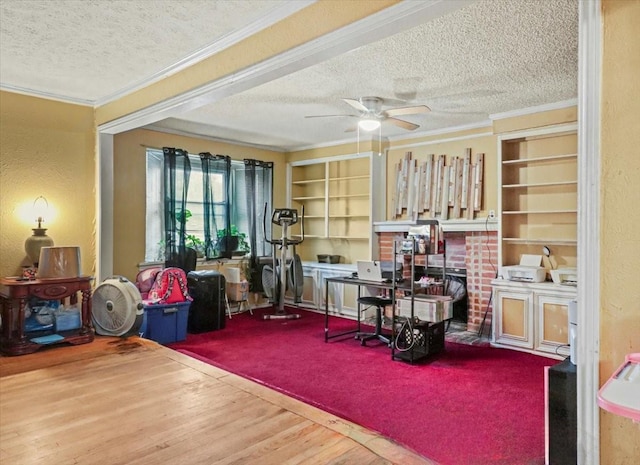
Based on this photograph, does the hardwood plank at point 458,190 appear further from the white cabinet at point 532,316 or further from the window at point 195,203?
the window at point 195,203

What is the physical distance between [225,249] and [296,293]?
1264 millimetres

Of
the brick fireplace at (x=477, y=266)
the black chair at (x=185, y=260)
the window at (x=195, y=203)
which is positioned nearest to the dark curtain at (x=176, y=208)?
the black chair at (x=185, y=260)

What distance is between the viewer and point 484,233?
5.39 m

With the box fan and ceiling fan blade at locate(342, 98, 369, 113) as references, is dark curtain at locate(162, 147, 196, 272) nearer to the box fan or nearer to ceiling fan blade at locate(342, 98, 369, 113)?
the box fan

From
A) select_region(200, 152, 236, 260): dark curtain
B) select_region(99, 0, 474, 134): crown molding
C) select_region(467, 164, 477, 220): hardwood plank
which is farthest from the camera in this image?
select_region(200, 152, 236, 260): dark curtain

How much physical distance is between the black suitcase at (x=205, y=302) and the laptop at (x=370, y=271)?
196cm

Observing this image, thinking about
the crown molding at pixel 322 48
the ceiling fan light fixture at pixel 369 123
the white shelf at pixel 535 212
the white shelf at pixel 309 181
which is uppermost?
the ceiling fan light fixture at pixel 369 123

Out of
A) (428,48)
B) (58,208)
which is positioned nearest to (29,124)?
(58,208)

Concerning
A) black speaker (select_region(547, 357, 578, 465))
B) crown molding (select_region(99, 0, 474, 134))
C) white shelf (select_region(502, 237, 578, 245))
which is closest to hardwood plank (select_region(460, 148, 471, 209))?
white shelf (select_region(502, 237, 578, 245))

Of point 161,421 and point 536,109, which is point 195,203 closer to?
point 161,421

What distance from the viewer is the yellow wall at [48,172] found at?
425 centimetres

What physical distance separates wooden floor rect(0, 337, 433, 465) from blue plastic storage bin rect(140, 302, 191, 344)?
4.31ft

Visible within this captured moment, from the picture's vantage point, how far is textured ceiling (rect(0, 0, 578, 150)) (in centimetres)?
274

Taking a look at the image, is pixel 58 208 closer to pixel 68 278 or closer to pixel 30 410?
pixel 68 278
